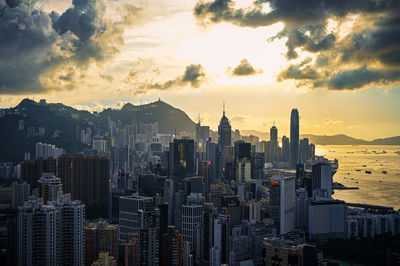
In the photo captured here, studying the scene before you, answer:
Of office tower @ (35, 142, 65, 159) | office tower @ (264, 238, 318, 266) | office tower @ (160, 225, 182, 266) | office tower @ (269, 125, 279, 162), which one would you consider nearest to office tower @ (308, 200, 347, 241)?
office tower @ (264, 238, 318, 266)

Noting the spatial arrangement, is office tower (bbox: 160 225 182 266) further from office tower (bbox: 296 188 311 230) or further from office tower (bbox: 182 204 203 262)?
office tower (bbox: 296 188 311 230)

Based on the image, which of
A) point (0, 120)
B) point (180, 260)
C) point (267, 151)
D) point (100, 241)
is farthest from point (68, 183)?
point (267, 151)

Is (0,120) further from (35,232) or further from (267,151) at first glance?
(267,151)

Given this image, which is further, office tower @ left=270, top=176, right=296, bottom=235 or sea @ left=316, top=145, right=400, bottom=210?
sea @ left=316, top=145, right=400, bottom=210

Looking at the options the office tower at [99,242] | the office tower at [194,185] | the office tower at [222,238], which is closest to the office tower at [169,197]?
the office tower at [194,185]

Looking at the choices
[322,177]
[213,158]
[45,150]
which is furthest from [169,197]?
[213,158]

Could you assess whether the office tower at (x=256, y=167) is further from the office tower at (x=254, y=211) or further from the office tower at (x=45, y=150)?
the office tower at (x=45, y=150)
